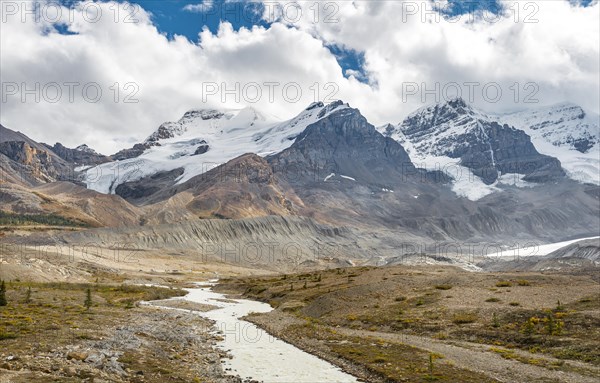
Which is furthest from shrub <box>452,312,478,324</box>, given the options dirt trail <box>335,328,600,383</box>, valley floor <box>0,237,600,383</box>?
dirt trail <box>335,328,600,383</box>

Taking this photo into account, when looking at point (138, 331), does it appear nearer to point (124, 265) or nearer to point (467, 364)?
point (467, 364)

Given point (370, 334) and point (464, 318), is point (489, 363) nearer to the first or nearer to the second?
point (370, 334)

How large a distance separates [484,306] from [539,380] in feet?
85.5

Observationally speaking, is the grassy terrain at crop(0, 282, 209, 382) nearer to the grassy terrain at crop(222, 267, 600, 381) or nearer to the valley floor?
the valley floor

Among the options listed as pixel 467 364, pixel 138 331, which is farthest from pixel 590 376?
pixel 138 331

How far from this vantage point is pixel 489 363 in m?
38.0

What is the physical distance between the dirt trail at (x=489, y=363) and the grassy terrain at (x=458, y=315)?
148cm

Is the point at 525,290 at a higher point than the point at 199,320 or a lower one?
higher

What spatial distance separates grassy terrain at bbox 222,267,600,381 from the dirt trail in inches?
58.1

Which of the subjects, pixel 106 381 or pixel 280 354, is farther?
pixel 280 354

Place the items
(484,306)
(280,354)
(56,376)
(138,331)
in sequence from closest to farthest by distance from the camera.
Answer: (56,376)
(280,354)
(138,331)
(484,306)

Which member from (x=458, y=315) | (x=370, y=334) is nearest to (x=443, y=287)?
(x=458, y=315)

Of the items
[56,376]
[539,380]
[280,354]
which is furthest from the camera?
[280,354]

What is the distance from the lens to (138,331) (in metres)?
48.6
